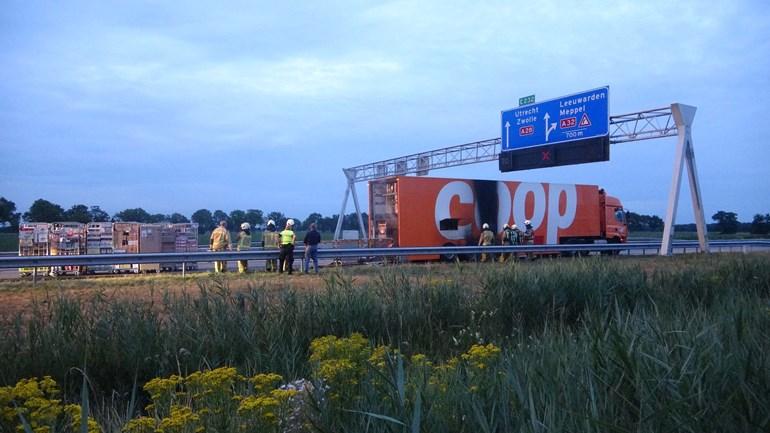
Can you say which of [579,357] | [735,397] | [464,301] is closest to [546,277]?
[464,301]

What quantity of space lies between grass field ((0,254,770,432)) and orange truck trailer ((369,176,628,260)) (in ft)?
47.5

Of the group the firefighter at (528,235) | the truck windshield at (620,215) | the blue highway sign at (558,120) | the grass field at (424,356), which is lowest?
the grass field at (424,356)

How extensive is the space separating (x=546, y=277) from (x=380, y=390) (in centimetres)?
740

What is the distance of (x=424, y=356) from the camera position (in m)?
5.15

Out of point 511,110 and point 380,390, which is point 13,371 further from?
point 511,110

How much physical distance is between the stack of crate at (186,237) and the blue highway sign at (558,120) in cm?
1455

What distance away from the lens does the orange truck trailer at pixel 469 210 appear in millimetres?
26375

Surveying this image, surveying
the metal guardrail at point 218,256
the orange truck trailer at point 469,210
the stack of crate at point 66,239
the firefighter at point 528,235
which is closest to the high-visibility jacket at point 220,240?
the metal guardrail at point 218,256

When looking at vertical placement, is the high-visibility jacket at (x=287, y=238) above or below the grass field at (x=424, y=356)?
above

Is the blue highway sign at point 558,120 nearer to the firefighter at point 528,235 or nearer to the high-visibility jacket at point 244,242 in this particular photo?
the firefighter at point 528,235

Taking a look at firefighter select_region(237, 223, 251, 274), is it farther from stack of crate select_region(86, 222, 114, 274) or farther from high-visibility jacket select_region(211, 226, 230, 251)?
stack of crate select_region(86, 222, 114, 274)

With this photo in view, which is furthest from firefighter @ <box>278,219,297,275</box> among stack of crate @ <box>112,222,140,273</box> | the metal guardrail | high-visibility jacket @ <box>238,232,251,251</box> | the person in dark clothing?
stack of crate @ <box>112,222,140,273</box>

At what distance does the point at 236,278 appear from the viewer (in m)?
14.9

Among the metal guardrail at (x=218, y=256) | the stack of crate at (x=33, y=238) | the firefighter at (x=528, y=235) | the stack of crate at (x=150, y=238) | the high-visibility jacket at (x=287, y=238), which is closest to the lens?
the metal guardrail at (x=218, y=256)
